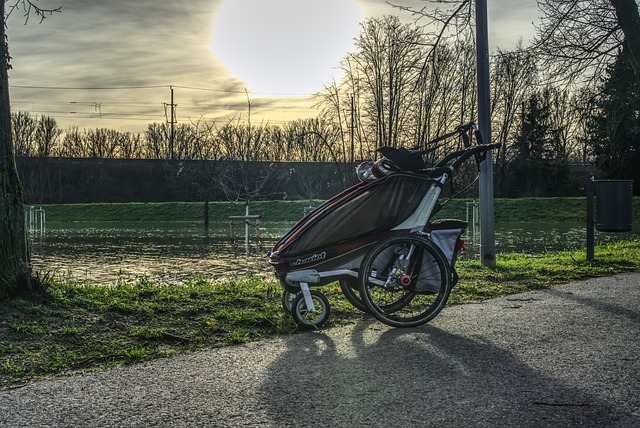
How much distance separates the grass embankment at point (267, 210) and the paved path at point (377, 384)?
37925mm

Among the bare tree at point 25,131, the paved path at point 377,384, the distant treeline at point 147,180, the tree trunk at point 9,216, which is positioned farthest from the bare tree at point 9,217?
the bare tree at point 25,131

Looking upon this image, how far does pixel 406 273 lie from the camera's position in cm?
577

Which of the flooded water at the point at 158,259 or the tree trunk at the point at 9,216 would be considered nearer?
the tree trunk at the point at 9,216

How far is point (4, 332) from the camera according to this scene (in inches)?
207

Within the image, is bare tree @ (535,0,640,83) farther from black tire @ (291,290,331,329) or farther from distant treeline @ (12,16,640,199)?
black tire @ (291,290,331,329)

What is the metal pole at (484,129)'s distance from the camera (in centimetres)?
1000

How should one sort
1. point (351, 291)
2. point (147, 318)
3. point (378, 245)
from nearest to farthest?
point (378, 245), point (147, 318), point (351, 291)

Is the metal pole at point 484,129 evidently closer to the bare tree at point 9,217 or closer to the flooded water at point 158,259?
the flooded water at point 158,259

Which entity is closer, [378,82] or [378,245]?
[378,245]

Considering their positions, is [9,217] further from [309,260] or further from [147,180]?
[147,180]

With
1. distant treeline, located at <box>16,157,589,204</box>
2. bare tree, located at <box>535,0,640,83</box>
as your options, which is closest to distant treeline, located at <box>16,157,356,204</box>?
distant treeline, located at <box>16,157,589,204</box>

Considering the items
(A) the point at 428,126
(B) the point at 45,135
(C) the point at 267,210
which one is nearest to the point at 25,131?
(B) the point at 45,135

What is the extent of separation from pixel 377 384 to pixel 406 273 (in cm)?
185

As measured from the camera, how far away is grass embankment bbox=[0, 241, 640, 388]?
15.6 ft
